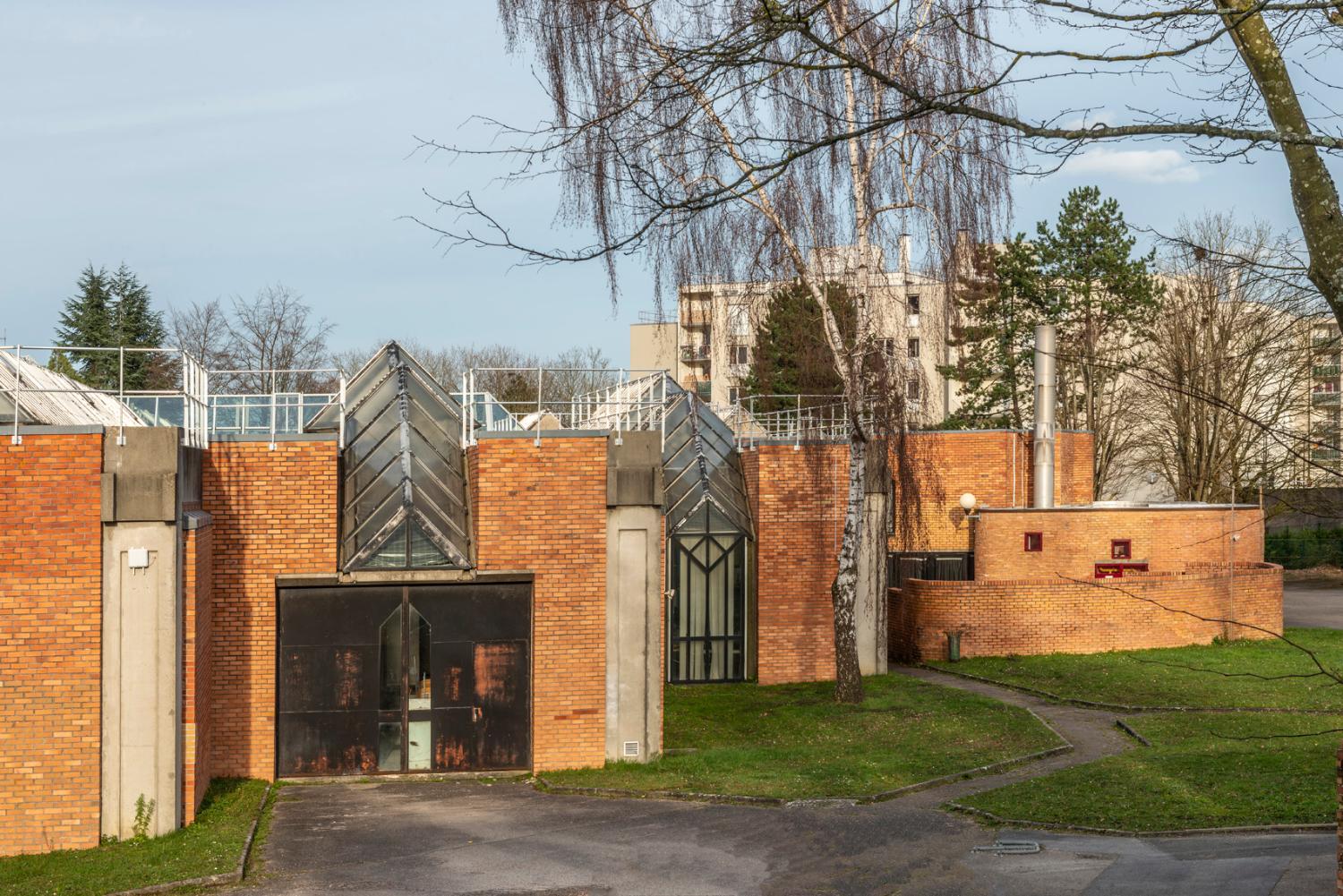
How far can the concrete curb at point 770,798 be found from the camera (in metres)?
14.8

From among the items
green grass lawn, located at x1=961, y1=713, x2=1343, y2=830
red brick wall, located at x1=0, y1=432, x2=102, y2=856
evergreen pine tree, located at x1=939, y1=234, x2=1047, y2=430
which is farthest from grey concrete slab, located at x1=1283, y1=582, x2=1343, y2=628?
red brick wall, located at x1=0, y1=432, x2=102, y2=856

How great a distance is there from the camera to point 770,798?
14.9m

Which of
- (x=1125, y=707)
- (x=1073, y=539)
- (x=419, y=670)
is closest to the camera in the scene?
(x=419, y=670)

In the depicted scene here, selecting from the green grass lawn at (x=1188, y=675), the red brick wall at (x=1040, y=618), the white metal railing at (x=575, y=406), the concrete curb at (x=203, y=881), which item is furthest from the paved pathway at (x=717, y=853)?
the red brick wall at (x=1040, y=618)

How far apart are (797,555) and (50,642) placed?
1446 cm

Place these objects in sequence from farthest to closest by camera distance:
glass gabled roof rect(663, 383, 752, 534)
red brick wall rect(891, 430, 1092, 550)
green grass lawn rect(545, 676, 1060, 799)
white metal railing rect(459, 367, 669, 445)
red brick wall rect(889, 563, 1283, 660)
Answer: red brick wall rect(891, 430, 1092, 550) → red brick wall rect(889, 563, 1283, 660) → glass gabled roof rect(663, 383, 752, 534) → white metal railing rect(459, 367, 669, 445) → green grass lawn rect(545, 676, 1060, 799)

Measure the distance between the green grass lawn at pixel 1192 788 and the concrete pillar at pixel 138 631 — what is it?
8851 mm

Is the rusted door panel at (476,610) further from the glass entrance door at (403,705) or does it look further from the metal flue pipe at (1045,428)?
the metal flue pipe at (1045,428)

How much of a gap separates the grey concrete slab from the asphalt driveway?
72.7 ft

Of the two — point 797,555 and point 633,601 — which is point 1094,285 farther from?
point 633,601

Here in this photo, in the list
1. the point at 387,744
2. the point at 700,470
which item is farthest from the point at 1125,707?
the point at 387,744

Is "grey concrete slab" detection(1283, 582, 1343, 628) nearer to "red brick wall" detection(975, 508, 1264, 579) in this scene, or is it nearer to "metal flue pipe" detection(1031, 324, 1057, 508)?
"red brick wall" detection(975, 508, 1264, 579)

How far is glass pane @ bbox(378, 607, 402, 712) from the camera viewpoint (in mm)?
16578

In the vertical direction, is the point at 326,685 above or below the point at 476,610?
below
